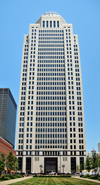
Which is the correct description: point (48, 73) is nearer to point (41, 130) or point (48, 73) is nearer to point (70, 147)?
point (41, 130)

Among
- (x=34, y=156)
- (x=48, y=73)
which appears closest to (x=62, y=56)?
(x=48, y=73)

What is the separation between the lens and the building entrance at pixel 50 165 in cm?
13025

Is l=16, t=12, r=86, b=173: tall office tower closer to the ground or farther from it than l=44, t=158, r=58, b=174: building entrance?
farther from it

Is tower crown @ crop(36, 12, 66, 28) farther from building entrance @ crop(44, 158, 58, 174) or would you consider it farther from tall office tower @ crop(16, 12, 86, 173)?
building entrance @ crop(44, 158, 58, 174)

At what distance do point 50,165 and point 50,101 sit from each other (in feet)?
132

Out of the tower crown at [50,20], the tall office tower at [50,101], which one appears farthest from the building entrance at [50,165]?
the tower crown at [50,20]

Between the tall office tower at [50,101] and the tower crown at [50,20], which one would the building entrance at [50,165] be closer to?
the tall office tower at [50,101]

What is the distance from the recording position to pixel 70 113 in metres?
137

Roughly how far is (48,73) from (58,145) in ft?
162

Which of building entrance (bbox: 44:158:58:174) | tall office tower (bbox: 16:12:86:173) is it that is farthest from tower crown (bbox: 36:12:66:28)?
building entrance (bbox: 44:158:58:174)

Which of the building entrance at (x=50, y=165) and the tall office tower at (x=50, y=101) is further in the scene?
the building entrance at (x=50, y=165)

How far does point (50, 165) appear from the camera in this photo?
431 ft

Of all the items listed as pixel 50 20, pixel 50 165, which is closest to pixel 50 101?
pixel 50 165

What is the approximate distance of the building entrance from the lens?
13025cm
